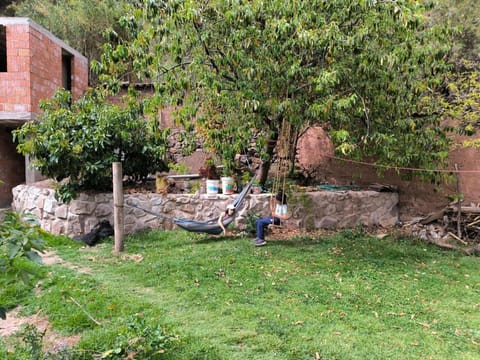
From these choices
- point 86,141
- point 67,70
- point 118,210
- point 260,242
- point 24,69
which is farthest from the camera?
point 67,70

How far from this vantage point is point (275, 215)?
4.53m

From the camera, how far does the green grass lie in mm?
2328

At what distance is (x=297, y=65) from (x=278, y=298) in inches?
91.4

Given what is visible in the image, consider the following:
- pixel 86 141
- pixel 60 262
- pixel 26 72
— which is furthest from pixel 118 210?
pixel 26 72

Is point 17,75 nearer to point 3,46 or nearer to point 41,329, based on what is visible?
point 3,46

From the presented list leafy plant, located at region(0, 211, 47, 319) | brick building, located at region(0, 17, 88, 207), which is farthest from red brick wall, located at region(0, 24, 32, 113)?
leafy plant, located at region(0, 211, 47, 319)

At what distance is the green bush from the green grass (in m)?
A: 1.03

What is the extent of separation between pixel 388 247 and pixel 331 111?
6.24 ft

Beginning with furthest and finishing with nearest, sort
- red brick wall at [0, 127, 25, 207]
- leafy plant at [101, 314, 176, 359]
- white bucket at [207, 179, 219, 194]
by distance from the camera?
red brick wall at [0, 127, 25, 207], white bucket at [207, 179, 219, 194], leafy plant at [101, 314, 176, 359]

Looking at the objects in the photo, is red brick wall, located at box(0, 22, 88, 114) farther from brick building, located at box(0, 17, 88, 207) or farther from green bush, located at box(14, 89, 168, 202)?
green bush, located at box(14, 89, 168, 202)

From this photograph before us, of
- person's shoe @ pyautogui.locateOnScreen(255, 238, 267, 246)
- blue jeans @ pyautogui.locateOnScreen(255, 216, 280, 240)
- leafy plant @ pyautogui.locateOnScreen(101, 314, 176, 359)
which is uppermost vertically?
blue jeans @ pyautogui.locateOnScreen(255, 216, 280, 240)

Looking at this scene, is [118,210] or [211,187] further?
[211,187]

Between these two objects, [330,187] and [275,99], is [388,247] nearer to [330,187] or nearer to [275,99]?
[330,187]

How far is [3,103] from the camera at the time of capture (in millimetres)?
7090
